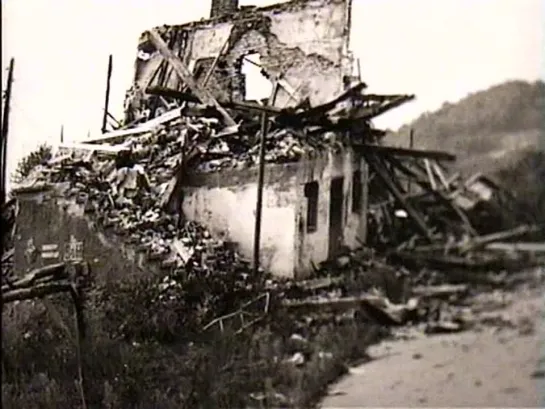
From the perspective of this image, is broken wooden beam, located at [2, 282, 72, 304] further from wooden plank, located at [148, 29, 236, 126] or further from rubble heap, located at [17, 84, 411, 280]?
wooden plank, located at [148, 29, 236, 126]

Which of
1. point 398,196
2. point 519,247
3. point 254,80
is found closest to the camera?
point 519,247

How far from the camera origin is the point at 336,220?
1.84 meters

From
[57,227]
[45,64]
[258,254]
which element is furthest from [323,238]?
[45,64]

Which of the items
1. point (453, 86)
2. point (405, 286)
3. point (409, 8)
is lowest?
point (405, 286)

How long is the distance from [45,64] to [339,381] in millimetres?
1009

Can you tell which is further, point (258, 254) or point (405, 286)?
point (258, 254)

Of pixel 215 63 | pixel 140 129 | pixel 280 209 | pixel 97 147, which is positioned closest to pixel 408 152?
pixel 280 209

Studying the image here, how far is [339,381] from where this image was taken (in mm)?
1805

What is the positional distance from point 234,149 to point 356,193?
1.01 feet

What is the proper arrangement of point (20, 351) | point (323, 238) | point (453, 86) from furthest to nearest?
point (20, 351) → point (323, 238) → point (453, 86)

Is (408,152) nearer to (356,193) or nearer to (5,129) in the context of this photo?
(356,193)

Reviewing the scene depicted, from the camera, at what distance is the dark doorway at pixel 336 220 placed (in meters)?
1.84

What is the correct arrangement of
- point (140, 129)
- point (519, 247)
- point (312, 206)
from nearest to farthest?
point (519, 247) → point (312, 206) → point (140, 129)

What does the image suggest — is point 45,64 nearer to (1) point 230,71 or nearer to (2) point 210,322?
(1) point 230,71
